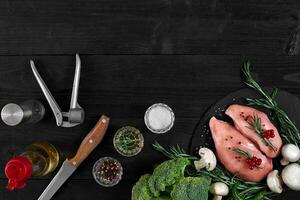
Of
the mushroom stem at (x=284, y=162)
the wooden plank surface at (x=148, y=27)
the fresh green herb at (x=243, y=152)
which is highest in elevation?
the wooden plank surface at (x=148, y=27)

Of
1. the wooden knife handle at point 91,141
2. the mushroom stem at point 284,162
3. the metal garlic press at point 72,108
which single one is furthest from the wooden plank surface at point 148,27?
the mushroom stem at point 284,162

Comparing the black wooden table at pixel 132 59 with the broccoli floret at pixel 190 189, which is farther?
the black wooden table at pixel 132 59

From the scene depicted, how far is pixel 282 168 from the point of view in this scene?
4.93 ft

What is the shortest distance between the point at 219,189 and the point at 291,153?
23 centimetres

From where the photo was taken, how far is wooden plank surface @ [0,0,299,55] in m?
1.53

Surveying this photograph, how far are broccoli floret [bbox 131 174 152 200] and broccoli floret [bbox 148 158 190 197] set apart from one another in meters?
0.02

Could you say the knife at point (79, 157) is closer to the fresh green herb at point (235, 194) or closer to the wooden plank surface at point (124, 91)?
the wooden plank surface at point (124, 91)

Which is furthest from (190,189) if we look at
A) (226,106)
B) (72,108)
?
(72,108)

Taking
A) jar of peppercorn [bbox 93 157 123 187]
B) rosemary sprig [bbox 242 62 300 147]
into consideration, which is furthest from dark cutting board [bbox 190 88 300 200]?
jar of peppercorn [bbox 93 157 123 187]

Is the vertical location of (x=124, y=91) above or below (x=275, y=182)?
above

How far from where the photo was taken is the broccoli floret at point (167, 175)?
139 cm

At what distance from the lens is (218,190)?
4.79ft

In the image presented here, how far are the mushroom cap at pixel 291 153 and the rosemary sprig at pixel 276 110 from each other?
3 centimetres

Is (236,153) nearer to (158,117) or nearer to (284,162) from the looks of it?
(284,162)
